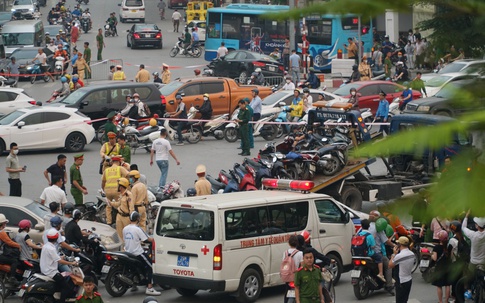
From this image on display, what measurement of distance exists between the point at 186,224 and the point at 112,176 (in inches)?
195

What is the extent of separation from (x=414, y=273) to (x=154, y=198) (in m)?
5.17

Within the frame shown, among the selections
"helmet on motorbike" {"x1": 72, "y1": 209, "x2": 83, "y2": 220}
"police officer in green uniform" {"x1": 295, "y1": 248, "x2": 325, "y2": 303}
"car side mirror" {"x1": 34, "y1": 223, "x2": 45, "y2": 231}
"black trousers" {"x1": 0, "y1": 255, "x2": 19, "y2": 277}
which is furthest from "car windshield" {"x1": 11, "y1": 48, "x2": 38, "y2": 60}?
"police officer in green uniform" {"x1": 295, "y1": 248, "x2": 325, "y2": 303}

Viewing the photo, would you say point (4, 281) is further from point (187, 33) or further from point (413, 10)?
point (187, 33)

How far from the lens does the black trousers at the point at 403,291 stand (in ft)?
45.6

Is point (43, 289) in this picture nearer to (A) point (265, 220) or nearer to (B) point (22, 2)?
(A) point (265, 220)

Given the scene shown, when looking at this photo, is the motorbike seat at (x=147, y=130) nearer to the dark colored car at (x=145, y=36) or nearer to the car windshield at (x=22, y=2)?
the dark colored car at (x=145, y=36)

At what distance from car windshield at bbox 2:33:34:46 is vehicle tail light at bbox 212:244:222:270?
126 ft

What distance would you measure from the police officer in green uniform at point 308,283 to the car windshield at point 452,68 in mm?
10472

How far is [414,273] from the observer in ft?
55.0

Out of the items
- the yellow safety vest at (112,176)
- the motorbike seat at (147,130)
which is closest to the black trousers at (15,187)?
the yellow safety vest at (112,176)

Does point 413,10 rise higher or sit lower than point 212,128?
higher

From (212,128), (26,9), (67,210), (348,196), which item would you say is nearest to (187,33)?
(26,9)

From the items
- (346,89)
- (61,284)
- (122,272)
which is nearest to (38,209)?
(122,272)

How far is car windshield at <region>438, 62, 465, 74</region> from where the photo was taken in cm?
220
